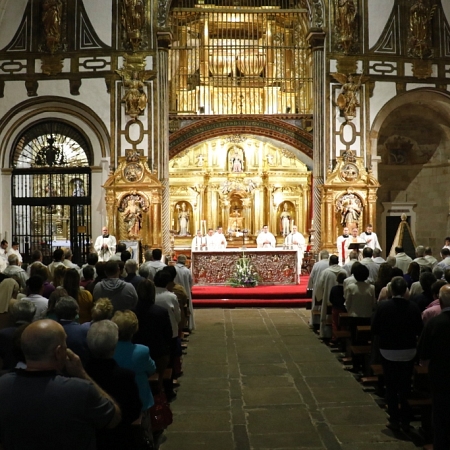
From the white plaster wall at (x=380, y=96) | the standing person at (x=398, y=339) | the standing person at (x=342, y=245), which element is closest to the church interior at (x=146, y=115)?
the white plaster wall at (x=380, y=96)

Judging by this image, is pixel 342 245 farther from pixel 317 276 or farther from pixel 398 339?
pixel 398 339

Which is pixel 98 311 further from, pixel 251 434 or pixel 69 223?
pixel 69 223

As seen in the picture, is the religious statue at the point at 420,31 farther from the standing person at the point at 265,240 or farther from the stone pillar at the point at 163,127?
the stone pillar at the point at 163,127

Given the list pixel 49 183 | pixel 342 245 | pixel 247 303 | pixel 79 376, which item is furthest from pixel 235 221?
pixel 79 376

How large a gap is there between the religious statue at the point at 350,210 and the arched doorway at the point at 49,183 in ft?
25.4

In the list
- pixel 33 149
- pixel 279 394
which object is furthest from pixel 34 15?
pixel 279 394

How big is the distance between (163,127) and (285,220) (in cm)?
590

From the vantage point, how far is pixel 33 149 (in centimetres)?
1941

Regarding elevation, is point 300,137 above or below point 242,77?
below

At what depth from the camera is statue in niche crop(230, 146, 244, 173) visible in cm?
2236

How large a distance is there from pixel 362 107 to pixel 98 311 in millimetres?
15693

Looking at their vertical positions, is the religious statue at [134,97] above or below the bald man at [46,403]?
above

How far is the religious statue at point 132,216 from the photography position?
18.0 m

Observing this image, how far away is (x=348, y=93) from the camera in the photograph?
18.5 m
